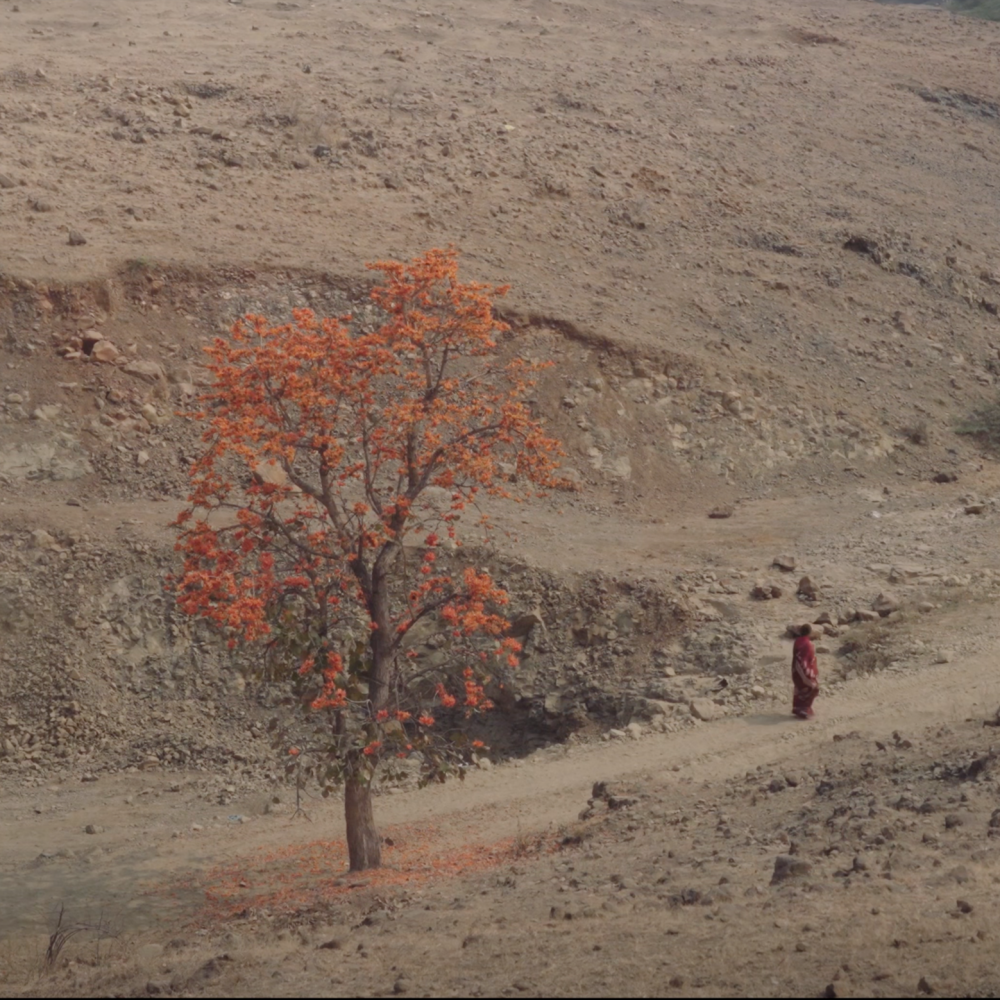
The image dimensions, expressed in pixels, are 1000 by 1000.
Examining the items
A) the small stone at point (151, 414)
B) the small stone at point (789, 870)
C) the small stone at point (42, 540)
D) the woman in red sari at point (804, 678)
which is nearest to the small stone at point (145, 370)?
the small stone at point (151, 414)

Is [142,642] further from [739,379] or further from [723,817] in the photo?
[739,379]

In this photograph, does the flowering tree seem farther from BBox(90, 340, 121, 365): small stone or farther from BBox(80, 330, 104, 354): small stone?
BBox(80, 330, 104, 354): small stone

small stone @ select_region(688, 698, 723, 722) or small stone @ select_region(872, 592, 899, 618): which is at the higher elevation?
small stone @ select_region(872, 592, 899, 618)

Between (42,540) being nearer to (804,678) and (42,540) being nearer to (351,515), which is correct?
(351,515)

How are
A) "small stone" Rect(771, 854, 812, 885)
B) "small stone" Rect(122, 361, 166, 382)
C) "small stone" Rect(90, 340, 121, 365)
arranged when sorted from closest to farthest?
"small stone" Rect(771, 854, 812, 885), "small stone" Rect(90, 340, 121, 365), "small stone" Rect(122, 361, 166, 382)

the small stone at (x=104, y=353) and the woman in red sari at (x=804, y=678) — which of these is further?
the small stone at (x=104, y=353)

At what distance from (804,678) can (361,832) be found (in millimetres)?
4758

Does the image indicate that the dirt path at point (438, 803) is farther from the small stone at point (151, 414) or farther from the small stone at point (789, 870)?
the small stone at point (151, 414)

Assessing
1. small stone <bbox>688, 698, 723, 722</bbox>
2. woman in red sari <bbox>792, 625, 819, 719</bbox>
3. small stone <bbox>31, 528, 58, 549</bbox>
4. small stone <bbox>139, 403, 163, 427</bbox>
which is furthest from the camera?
small stone <bbox>139, 403, 163, 427</bbox>

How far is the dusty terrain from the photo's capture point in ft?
28.3

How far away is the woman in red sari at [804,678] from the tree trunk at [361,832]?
458 centimetres

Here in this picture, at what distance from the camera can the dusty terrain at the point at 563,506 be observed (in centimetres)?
864

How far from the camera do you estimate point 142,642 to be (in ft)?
47.8

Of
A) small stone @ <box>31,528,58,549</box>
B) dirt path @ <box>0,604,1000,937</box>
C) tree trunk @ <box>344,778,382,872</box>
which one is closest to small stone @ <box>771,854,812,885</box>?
dirt path @ <box>0,604,1000,937</box>
